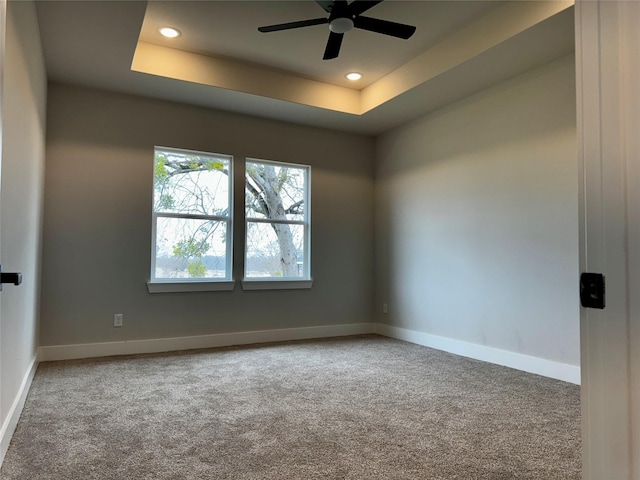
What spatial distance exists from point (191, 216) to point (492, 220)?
9.93ft

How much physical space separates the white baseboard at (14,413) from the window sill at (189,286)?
123 cm

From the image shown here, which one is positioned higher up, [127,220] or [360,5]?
[360,5]

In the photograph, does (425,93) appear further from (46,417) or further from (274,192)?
(46,417)

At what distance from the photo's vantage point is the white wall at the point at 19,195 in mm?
2031

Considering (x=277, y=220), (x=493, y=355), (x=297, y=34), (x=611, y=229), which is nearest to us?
(x=611, y=229)

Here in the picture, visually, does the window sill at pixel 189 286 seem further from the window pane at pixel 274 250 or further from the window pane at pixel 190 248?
the window pane at pixel 274 250

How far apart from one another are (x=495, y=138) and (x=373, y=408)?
8.98 feet

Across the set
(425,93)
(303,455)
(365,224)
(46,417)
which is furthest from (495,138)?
(46,417)

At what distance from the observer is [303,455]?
200cm

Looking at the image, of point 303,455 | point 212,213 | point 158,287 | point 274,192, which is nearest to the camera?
point 303,455

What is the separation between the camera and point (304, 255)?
519 centimetres

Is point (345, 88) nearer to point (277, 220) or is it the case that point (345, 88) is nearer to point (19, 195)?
point (277, 220)

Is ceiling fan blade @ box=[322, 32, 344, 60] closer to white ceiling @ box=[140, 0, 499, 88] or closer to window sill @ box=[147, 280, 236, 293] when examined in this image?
white ceiling @ box=[140, 0, 499, 88]

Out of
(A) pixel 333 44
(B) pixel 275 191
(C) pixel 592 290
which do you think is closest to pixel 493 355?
(B) pixel 275 191
